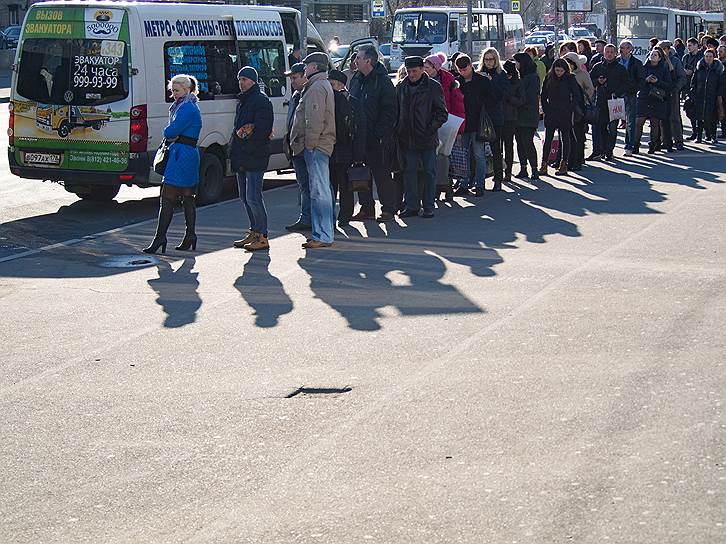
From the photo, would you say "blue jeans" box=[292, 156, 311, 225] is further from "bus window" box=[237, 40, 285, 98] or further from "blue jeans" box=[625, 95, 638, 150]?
"blue jeans" box=[625, 95, 638, 150]

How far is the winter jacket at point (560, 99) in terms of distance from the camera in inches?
719

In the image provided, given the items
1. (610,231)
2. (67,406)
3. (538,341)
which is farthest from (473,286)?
(67,406)

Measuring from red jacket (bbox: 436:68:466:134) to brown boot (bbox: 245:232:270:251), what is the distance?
12.3ft

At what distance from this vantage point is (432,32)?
49.9 m

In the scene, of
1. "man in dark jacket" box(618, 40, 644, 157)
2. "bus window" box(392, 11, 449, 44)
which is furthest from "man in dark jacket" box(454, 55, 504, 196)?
"bus window" box(392, 11, 449, 44)

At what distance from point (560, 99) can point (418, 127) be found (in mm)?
4525

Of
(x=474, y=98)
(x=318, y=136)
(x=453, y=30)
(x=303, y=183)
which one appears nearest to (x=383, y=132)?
(x=303, y=183)

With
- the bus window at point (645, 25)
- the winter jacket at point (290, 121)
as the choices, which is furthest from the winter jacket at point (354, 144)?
the bus window at point (645, 25)

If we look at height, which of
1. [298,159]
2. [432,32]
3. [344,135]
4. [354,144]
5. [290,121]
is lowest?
[298,159]

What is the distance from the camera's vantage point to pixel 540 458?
621 centimetres

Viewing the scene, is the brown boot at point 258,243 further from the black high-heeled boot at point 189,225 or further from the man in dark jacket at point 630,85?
the man in dark jacket at point 630,85

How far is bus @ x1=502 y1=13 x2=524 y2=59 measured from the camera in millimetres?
54438

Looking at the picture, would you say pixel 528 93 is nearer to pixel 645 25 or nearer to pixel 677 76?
pixel 677 76

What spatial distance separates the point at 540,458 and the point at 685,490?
0.75 m
